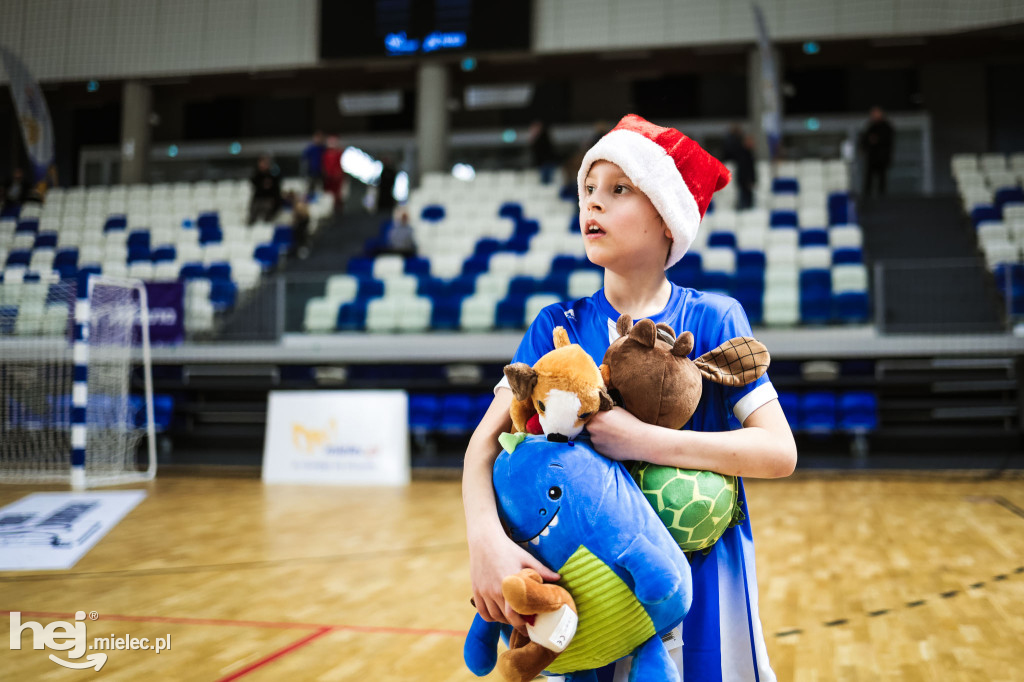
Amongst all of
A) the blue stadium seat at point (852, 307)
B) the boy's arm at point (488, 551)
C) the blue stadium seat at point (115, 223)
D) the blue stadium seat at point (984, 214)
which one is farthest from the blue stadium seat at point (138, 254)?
the boy's arm at point (488, 551)

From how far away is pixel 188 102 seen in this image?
52.0ft

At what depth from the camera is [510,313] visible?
8500mm

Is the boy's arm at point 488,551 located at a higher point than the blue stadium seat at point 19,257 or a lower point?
lower

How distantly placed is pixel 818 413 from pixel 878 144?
493 cm

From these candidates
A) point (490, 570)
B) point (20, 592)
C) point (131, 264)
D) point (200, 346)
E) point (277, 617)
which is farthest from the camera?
point (131, 264)

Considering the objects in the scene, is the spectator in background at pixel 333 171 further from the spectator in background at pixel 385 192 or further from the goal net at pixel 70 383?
the goal net at pixel 70 383

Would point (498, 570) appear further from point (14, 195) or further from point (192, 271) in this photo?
point (14, 195)

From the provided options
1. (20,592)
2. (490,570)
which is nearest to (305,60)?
(20,592)

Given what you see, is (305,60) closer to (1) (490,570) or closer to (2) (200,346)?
(2) (200,346)

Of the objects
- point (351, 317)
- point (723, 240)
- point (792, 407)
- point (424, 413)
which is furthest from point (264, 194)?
point (792, 407)

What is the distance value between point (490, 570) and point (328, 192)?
39.2 ft

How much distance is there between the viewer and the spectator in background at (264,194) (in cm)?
1130

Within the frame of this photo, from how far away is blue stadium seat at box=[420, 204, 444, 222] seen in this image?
10750 millimetres

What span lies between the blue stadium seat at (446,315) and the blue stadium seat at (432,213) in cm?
236
